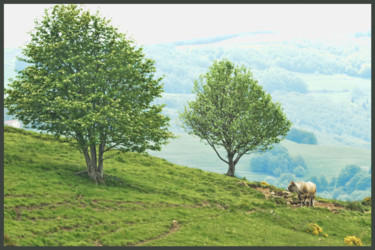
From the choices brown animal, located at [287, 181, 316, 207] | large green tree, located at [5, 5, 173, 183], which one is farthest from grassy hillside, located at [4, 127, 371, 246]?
large green tree, located at [5, 5, 173, 183]

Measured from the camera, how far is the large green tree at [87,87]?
46.0m

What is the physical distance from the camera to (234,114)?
7262 centimetres

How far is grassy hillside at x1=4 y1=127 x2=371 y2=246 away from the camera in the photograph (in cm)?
3400

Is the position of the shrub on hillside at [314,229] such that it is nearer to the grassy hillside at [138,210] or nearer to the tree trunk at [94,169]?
the grassy hillside at [138,210]

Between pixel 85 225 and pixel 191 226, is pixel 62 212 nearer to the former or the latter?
pixel 85 225

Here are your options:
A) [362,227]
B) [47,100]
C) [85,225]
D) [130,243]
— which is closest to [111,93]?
[47,100]

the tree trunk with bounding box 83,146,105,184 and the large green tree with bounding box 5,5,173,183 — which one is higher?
the large green tree with bounding box 5,5,173,183

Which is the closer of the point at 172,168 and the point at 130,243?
the point at 130,243

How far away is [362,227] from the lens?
46750mm

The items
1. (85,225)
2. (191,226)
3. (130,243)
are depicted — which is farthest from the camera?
(191,226)

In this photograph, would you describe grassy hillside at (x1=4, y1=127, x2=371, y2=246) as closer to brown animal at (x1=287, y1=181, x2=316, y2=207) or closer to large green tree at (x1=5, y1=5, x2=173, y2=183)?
brown animal at (x1=287, y1=181, x2=316, y2=207)

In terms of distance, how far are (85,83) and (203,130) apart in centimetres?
3085

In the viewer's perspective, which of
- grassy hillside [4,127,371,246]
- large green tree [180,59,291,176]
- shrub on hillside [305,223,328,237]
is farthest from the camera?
large green tree [180,59,291,176]

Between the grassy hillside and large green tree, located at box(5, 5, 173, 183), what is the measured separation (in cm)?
492
